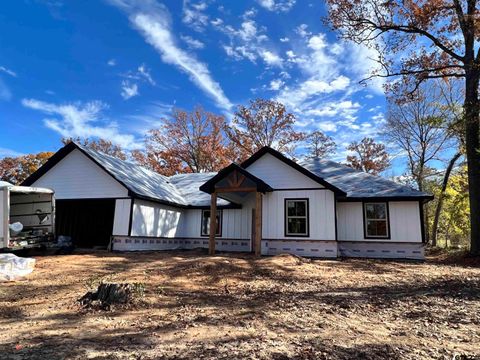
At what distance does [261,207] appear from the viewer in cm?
1445

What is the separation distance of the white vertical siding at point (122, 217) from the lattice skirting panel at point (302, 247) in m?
6.17

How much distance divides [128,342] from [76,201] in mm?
14604

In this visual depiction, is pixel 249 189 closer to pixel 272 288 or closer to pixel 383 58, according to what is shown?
pixel 272 288

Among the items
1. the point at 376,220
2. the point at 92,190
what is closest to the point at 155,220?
the point at 92,190

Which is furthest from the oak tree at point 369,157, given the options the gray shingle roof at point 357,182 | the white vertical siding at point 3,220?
the white vertical siding at point 3,220

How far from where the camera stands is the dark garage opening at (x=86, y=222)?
18.9 meters

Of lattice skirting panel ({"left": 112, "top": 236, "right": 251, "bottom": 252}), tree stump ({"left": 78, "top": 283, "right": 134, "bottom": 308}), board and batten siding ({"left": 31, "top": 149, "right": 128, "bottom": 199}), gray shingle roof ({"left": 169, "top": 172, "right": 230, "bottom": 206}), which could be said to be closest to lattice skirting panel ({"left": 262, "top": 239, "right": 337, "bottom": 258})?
lattice skirting panel ({"left": 112, "top": 236, "right": 251, "bottom": 252})

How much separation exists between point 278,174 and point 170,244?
268 inches

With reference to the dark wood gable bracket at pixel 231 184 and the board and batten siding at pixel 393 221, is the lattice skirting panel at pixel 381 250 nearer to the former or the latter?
the board and batten siding at pixel 393 221

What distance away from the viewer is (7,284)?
834 cm

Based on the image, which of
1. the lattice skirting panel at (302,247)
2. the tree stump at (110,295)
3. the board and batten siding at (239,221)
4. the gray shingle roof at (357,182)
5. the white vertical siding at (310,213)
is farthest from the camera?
the board and batten siding at (239,221)

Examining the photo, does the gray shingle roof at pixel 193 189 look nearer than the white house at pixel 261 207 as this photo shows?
No

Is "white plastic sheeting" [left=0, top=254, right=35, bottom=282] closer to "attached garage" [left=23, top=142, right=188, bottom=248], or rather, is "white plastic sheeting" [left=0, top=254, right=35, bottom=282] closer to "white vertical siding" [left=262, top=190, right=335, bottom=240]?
"attached garage" [left=23, top=142, right=188, bottom=248]

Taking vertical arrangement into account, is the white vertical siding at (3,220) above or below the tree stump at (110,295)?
above
